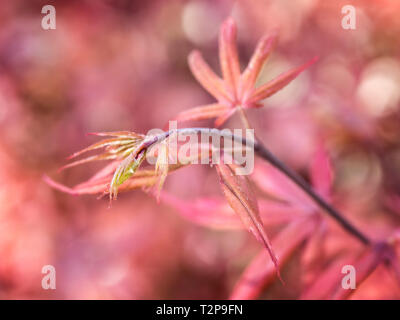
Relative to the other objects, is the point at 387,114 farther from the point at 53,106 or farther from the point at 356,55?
the point at 53,106

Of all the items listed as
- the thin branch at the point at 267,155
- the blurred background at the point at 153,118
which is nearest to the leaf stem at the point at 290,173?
the thin branch at the point at 267,155

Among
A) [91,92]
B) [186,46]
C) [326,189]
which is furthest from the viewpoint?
[186,46]

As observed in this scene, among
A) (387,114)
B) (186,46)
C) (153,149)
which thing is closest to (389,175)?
(387,114)

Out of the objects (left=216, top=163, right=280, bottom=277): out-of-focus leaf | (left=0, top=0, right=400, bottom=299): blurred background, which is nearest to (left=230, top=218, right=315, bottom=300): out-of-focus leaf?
(left=216, top=163, right=280, bottom=277): out-of-focus leaf

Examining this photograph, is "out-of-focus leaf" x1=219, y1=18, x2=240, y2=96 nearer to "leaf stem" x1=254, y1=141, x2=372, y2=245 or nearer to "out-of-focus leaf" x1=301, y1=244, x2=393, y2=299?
"leaf stem" x1=254, y1=141, x2=372, y2=245

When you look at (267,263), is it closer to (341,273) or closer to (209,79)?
(341,273)

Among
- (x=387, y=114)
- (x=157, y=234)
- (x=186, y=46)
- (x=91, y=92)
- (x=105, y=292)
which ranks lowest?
(x=105, y=292)

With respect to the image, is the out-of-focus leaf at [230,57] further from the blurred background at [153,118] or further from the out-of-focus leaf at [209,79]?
the blurred background at [153,118]
